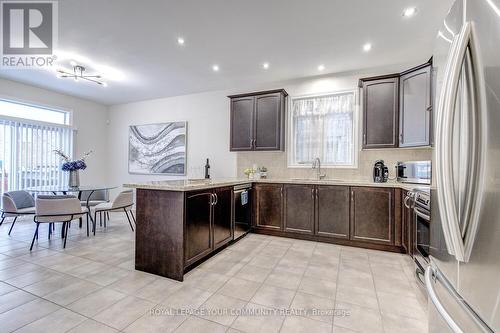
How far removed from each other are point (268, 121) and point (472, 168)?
340 centimetres

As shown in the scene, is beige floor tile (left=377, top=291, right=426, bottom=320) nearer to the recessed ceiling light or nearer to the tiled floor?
the tiled floor

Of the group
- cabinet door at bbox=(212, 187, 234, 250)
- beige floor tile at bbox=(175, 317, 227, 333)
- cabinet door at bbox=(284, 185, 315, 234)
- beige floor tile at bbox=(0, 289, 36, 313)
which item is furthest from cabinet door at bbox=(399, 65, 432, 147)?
beige floor tile at bbox=(0, 289, 36, 313)

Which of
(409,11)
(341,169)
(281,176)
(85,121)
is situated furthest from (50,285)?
(85,121)

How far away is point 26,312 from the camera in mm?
1761

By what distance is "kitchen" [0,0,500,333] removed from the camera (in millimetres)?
790

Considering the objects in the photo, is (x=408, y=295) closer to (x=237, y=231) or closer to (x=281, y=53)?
(x=237, y=231)

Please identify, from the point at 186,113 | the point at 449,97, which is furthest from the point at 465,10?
the point at 186,113

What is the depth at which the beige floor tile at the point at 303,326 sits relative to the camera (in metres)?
1.61

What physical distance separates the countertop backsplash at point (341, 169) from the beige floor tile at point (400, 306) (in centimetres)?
205

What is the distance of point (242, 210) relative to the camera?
11.9 feet

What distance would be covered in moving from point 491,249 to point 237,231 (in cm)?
304

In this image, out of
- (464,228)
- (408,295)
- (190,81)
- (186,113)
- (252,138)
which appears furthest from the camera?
(186,113)

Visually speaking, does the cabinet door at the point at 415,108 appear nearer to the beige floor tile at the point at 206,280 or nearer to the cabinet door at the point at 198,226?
the cabinet door at the point at 198,226

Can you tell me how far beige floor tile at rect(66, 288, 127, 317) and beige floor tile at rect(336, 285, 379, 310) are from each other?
1946 millimetres
